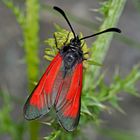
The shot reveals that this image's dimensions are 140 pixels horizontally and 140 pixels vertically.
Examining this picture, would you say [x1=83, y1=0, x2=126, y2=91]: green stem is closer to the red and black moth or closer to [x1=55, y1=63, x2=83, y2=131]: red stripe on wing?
the red and black moth

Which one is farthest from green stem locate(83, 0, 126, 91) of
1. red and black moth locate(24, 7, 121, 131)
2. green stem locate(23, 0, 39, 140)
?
green stem locate(23, 0, 39, 140)

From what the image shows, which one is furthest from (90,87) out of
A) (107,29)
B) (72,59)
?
(107,29)

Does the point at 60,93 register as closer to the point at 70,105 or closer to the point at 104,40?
the point at 70,105

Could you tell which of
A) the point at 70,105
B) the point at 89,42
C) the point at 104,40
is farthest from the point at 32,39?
the point at 89,42

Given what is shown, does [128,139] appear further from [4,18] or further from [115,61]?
[4,18]

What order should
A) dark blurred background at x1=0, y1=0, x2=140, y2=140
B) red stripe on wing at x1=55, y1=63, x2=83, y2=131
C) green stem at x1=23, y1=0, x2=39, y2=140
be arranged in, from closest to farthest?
red stripe on wing at x1=55, y1=63, x2=83, y2=131 → green stem at x1=23, y1=0, x2=39, y2=140 → dark blurred background at x1=0, y1=0, x2=140, y2=140
